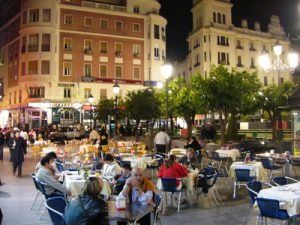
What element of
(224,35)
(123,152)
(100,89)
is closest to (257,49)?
(224,35)

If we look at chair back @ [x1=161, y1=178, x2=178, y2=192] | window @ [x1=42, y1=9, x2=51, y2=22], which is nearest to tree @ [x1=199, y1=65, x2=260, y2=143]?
chair back @ [x1=161, y1=178, x2=178, y2=192]

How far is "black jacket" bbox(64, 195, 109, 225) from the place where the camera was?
13.7 feet

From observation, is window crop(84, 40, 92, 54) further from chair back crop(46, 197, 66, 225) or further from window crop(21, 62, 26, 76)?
chair back crop(46, 197, 66, 225)

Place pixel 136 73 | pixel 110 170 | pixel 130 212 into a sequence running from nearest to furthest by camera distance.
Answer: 1. pixel 130 212
2. pixel 110 170
3. pixel 136 73

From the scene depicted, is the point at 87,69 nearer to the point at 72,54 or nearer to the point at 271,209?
the point at 72,54

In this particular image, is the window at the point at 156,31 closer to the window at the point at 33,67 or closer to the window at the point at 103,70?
the window at the point at 103,70

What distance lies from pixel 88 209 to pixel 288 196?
3515mm

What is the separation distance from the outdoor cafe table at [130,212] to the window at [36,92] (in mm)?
38086

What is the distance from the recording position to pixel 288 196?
5973 mm

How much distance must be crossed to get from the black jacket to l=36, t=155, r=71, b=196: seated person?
10.3ft

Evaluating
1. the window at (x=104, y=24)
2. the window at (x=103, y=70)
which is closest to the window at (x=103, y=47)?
the window at (x=103, y=70)

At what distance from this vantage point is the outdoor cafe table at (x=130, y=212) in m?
4.80

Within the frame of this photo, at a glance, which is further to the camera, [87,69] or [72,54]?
[87,69]

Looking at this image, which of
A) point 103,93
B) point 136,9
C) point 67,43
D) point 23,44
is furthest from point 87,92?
point 136,9
